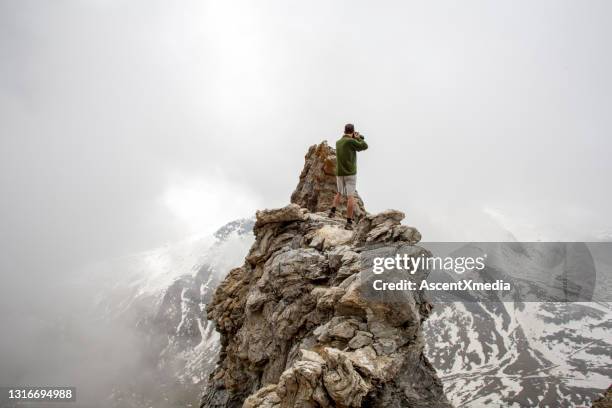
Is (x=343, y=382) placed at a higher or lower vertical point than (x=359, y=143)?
lower

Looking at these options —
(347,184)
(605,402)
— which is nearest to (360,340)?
(605,402)

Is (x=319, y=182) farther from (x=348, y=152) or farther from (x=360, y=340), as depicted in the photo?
(x=360, y=340)

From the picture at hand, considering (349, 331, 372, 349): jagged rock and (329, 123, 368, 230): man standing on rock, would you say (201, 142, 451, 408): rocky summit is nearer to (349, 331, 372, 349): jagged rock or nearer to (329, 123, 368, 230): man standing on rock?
(349, 331, 372, 349): jagged rock

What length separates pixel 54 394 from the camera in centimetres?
5325

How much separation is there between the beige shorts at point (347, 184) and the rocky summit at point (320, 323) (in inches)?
108

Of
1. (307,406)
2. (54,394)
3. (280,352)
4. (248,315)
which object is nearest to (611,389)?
(307,406)

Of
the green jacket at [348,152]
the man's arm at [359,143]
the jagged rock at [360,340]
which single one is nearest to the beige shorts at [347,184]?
the green jacket at [348,152]

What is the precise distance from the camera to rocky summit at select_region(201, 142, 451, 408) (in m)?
13.1

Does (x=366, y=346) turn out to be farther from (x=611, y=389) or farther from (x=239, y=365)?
(x=239, y=365)

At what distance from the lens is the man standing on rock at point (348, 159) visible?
22672 millimetres

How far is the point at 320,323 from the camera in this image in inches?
719

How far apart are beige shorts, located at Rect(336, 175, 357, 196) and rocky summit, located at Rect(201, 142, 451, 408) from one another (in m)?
2.75

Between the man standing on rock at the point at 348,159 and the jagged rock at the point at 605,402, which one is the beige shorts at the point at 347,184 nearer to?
the man standing on rock at the point at 348,159

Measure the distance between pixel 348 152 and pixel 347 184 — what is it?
2.54 metres
